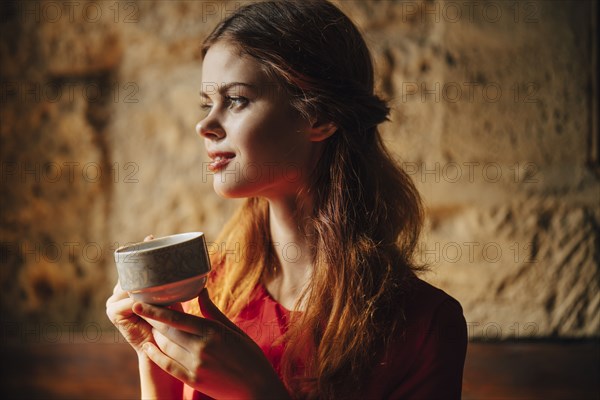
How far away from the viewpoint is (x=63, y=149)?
1.46 m

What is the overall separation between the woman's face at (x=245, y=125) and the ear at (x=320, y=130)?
0.07ft

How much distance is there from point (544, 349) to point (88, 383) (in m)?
0.96

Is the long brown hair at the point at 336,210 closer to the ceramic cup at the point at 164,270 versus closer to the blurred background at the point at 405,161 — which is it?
the ceramic cup at the point at 164,270

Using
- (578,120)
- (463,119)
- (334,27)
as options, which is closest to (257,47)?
(334,27)

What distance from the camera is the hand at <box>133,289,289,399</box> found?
2.39 ft

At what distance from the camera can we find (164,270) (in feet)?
2.33

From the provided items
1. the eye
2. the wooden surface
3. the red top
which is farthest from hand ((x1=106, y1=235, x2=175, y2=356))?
the wooden surface

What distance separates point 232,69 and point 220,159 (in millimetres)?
129

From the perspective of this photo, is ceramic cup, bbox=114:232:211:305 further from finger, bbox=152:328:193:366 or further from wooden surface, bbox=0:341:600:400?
wooden surface, bbox=0:341:600:400

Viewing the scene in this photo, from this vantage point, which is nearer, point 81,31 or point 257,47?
point 257,47

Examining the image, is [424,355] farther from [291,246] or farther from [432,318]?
[291,246]

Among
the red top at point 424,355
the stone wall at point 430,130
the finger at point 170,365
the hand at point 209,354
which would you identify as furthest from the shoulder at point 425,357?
the stone wall at point 430,130

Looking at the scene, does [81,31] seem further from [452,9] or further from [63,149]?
[452,9]

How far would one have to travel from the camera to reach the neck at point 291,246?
94cm
